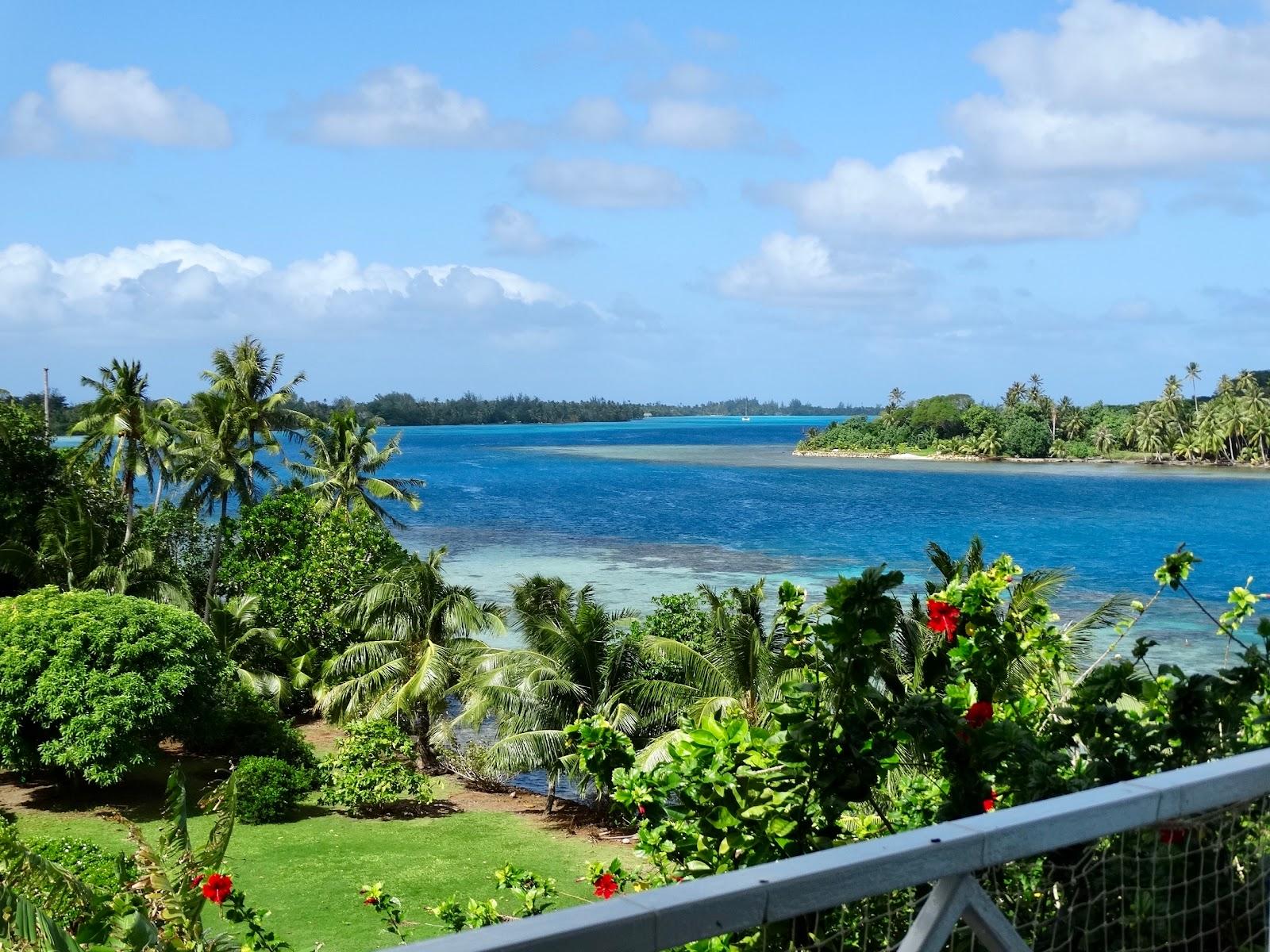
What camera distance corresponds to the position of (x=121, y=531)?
116 feet

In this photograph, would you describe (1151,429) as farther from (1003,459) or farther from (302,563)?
(302,563)

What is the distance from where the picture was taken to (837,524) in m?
80.1

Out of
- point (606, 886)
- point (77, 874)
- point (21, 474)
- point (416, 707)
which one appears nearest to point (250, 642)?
point (416, 707)

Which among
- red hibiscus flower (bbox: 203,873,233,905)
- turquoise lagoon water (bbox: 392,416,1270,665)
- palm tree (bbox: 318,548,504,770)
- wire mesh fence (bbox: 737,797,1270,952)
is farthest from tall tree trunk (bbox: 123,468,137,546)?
wire mesh fence (bbox: 737,797,1270,952)

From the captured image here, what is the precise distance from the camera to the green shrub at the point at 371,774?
79.7ft

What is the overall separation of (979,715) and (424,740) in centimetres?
2762

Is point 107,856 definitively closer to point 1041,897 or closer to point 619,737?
point 619,737

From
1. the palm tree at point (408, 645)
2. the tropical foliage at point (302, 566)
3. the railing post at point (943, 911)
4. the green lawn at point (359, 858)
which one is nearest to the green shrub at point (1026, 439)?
the tropical foliage at point (302, 566)

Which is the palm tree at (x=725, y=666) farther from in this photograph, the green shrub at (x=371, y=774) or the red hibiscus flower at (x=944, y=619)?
the red hibiscus flower at (x=944, y=619)

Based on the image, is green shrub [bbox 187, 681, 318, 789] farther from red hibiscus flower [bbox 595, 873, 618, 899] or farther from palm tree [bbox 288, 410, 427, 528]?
red hibiscus flower [bbox 595, 873, 618, 899]

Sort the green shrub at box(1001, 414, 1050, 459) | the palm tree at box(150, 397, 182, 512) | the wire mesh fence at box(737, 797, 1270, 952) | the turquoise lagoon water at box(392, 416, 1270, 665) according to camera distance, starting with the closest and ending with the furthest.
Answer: the wire mesh fence at box(737, 797, 1270, 952)
the palm tree at box(150, 397, 182, 512)
the turquoise lagoon water at box(392, 416, 1270, 665)
the green shrub at box(1001, 414, 1050, 459)

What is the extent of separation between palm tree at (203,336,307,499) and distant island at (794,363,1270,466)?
304ft

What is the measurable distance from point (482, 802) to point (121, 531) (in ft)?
52.1

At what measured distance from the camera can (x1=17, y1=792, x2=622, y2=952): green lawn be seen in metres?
18.4
